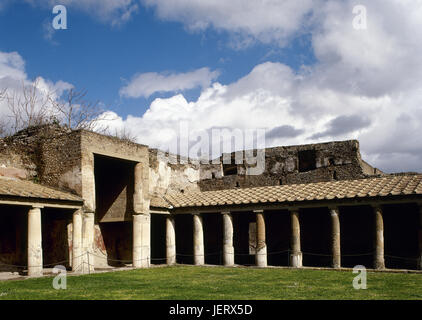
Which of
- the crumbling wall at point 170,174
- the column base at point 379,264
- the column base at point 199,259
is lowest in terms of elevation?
the column base at point 199,259

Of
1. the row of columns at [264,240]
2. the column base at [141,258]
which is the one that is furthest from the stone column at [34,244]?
the row of columns at [264,240]

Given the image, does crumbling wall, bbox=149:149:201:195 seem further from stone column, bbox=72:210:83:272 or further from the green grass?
the green grass

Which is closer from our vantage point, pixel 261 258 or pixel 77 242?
pixel 77 242

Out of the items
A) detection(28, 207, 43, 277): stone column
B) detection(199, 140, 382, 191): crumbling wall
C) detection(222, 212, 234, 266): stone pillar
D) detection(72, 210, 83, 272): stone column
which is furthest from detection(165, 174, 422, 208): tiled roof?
detection(28, 207, 43, 277): stone column

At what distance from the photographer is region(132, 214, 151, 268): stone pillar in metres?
16.9

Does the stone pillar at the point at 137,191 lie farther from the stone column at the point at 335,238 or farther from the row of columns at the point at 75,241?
the stone column at the point at 335,238

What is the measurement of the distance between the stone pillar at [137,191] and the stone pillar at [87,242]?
2.43m

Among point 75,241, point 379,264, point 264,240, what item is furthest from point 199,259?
point 379,264

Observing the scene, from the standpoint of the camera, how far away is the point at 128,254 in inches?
715

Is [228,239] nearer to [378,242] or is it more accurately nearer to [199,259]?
[199,259]

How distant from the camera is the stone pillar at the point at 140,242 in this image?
55.5 ft

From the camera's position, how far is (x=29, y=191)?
527 inches

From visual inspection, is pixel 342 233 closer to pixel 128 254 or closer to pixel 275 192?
pixel 275 192

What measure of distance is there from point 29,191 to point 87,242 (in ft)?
8.41
